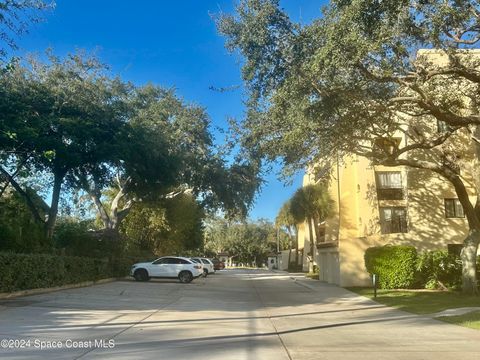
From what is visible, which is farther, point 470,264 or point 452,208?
point 452,208

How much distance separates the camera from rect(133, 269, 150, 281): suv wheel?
112 ft

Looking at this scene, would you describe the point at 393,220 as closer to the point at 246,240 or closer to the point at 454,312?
the point at 454,312

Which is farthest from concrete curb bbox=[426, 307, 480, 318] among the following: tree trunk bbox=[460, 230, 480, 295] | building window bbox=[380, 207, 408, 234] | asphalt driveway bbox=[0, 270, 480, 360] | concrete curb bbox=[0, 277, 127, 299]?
building window bbox=[380, 207, 408, 234]

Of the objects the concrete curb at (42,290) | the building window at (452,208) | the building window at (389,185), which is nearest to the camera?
the concrete curb at (42,290)

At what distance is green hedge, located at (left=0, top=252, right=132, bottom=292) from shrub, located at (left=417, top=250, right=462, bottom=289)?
1722cm

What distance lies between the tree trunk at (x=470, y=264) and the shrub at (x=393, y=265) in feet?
13.7

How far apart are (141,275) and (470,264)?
19684 mm

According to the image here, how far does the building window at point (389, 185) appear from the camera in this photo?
35125 millimetres

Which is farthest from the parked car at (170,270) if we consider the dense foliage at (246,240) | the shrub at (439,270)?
the dense foliage at (246,240)

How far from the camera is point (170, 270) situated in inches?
1347

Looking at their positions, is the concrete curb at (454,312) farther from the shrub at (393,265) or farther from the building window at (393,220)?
the building window at (393,220)

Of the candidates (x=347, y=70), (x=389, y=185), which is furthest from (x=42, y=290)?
(x=389, y=185)

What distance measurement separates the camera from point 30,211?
105 ft

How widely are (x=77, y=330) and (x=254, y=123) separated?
40.0ft
